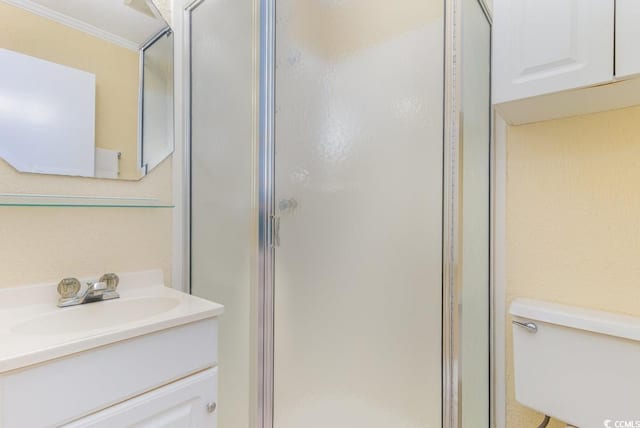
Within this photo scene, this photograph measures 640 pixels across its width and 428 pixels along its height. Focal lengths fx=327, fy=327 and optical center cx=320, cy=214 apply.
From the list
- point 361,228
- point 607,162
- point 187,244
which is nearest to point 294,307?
point 361,228

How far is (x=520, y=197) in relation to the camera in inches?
44.3

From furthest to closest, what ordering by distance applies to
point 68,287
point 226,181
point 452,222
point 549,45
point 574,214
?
point 226,181 → point 68,287 → point 574,214 → point 452,222 → point 549,45

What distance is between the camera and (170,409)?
989 millimetres

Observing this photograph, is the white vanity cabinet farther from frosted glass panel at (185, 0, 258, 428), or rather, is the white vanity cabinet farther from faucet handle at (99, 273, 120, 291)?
frosted glass panel at (185, 0, 258, 428)

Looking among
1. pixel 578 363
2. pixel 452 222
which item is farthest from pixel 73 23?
pixel 578 363

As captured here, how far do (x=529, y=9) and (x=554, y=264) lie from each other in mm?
766

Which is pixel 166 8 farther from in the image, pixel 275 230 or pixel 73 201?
pixel 275 230

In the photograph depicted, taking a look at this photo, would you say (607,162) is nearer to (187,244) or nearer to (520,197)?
(520,197)

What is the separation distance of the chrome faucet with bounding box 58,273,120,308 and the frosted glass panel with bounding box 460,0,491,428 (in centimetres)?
123

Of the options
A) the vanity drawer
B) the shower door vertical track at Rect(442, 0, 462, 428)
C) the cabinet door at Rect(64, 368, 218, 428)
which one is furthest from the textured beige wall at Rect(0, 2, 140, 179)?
the shower door vertical track at Rect(442, 0, 462, 428)

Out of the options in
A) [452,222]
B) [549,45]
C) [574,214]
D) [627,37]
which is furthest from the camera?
[574,214]

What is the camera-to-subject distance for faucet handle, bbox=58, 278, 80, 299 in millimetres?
1127

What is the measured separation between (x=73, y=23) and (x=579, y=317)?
193 centimetres

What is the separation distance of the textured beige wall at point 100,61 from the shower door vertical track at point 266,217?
1.79ft
